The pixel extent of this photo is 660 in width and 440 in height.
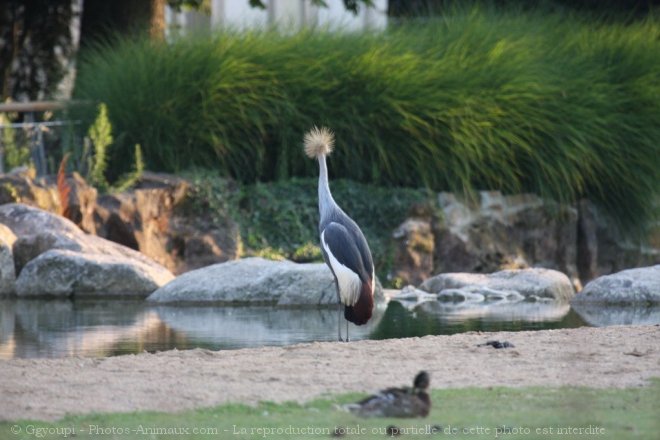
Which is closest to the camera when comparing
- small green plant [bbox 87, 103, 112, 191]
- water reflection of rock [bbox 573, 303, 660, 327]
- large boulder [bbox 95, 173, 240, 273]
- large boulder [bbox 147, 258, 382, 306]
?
water reflection of rock [bbox 573, 303, 660, 327]

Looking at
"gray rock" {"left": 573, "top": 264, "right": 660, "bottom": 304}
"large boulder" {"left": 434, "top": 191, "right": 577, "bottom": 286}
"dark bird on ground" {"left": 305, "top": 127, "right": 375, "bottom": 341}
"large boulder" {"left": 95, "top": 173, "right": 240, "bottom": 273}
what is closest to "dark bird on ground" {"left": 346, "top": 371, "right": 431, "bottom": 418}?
"dark bird on ground" {"left": 305, "top": 127, "right": 375, "bottom": 341}

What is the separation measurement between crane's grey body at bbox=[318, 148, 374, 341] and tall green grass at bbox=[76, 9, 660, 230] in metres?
5.12

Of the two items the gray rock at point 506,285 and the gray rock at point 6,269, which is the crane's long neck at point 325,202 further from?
the gray rock at point 6,269

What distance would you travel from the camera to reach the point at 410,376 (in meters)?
6.65

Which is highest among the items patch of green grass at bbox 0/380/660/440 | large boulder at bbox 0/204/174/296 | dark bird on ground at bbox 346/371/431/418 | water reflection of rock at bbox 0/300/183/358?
large boulder at bbox 0/204/174/296

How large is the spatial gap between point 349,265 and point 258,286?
2856mm

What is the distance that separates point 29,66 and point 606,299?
10063 mm

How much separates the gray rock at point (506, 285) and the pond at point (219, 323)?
430 mm

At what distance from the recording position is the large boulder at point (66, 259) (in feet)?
40.5

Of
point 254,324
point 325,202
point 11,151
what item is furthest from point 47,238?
point 325,202

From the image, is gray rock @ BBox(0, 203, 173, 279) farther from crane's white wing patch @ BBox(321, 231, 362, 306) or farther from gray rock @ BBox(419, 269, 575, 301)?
crane's white wing patch @ BBox(321, 231, 362, 306)

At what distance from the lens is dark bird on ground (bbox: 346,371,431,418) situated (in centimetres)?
552

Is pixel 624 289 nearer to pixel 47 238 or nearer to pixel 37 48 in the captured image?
pixel 47 238

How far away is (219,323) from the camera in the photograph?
1028cm
